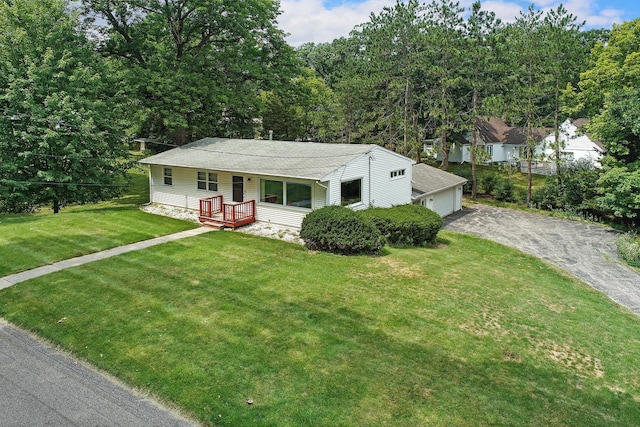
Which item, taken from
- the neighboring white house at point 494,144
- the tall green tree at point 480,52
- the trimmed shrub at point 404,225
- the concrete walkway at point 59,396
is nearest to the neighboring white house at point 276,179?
the trimmed shrub at point 404,225

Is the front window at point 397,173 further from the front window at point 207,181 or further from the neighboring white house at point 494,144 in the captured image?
the neighboring white house at point 494,144

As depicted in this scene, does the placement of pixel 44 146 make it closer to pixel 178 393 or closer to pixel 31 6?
pixel 31 6

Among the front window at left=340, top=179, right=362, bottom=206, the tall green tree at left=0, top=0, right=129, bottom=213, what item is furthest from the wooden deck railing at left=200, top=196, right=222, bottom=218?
the tall green tree at left=0, top=0, right=129, bottom=213

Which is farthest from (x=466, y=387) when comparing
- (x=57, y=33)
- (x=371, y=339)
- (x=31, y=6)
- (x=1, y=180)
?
(x=31, y=6)

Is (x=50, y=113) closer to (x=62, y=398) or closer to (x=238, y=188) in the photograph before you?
(x=238, y=188)

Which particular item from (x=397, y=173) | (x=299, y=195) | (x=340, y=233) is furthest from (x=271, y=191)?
(x=397, y=173)
